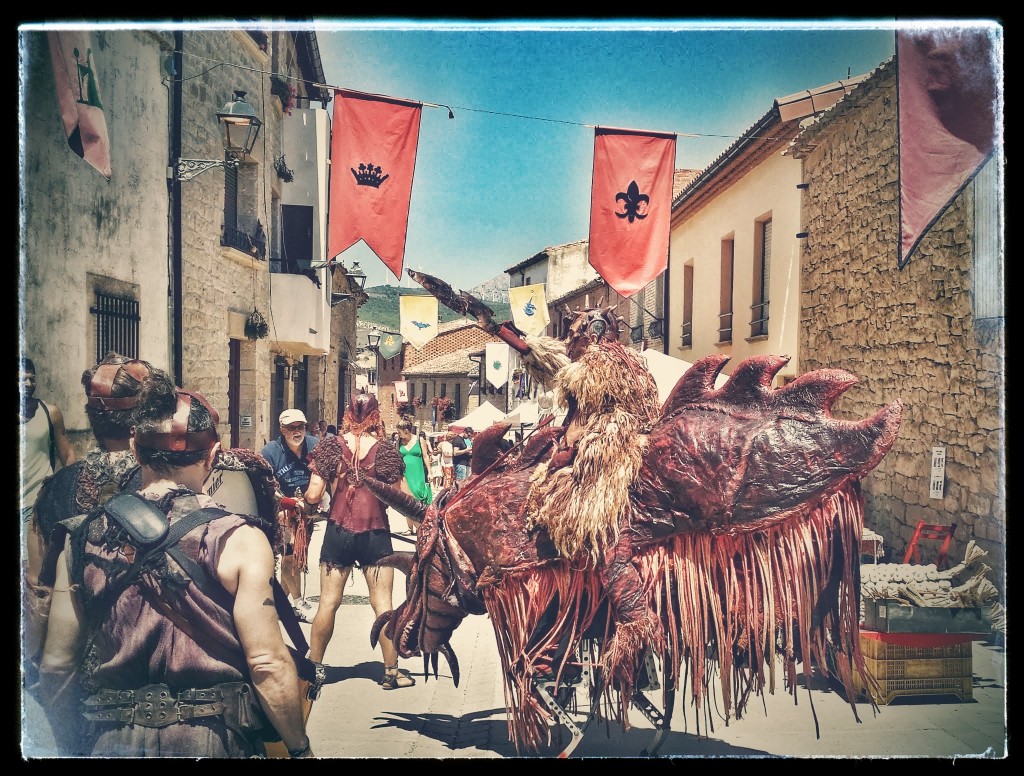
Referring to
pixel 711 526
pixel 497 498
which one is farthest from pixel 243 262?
pixel 711 526

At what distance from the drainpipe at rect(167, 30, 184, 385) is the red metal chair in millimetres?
4069

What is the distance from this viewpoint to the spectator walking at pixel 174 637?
391 centimetres

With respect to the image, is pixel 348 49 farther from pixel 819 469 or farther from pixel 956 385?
pixel 956 385

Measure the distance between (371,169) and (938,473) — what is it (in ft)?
11.2

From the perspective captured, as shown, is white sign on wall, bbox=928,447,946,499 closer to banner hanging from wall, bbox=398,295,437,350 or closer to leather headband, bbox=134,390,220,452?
banner hanging from wall, bbox=398,295,437,350

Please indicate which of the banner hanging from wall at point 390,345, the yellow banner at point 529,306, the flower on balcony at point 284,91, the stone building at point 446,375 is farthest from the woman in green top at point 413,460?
the flower on balcony at point 284,91

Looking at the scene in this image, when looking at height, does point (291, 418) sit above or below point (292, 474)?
above

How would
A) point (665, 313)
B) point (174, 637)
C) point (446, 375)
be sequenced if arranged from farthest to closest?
point (446, 375) < point (665, 313) < point (174, 637)

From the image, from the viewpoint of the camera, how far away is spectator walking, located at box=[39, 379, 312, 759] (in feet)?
12.8

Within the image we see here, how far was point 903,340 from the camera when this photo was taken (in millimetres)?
4258

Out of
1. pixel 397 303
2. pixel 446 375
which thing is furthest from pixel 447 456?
pixel 397 303

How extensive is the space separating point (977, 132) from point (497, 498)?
3021mm

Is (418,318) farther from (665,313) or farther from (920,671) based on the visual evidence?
(920,671)

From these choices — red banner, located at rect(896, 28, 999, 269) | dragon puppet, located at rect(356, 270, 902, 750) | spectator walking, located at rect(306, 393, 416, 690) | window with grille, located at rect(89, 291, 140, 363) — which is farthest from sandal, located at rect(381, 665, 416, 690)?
red banner, located at rect(896, 28, 999, 269)
